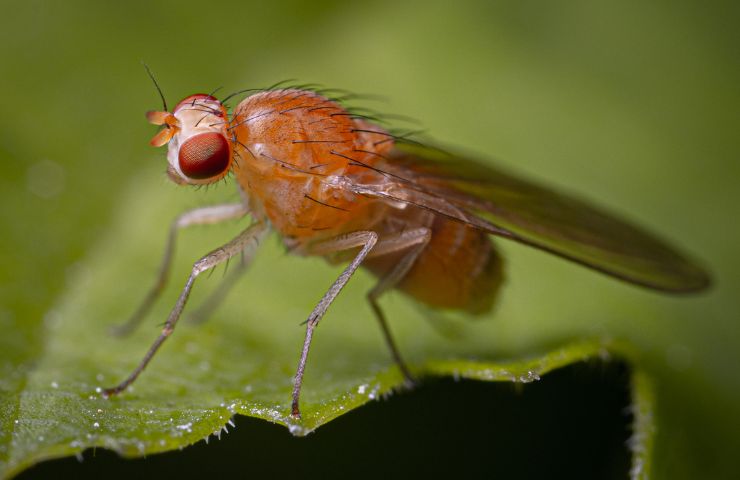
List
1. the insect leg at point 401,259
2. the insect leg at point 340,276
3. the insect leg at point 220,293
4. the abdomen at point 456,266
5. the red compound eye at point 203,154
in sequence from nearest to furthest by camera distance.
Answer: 1. the insect leg at point 340,276
2. the red compound eye at point 203,154
3. the insect leg at point 401,259
4. the abdomen at point 456,266
5. the insect leg at point 220,293

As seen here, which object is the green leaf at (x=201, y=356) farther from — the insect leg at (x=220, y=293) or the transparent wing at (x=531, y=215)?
the transparent wing at (x=531, y=215)

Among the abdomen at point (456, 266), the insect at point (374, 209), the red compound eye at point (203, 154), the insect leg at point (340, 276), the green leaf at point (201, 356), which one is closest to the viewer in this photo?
the green leaf at point (201, 356)

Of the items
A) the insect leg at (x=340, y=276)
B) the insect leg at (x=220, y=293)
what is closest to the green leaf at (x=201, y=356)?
the insect leg at (x=220, y=293)

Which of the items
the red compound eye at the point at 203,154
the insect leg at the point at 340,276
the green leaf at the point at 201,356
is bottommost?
the green leaf at the point at 201,356

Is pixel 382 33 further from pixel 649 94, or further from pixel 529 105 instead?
pixel 649 94

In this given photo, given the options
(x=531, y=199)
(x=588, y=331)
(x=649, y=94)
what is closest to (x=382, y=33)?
(x=649, y=94)

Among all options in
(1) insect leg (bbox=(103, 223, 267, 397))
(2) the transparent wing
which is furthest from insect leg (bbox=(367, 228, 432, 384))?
(1) insect leg (bbox=(103, 223, 267, 397))

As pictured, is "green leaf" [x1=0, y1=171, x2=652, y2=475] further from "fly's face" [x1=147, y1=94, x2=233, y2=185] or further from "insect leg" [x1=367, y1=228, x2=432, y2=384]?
"fly's face" [x1=147, y1=94, x2=233, y2=185]
